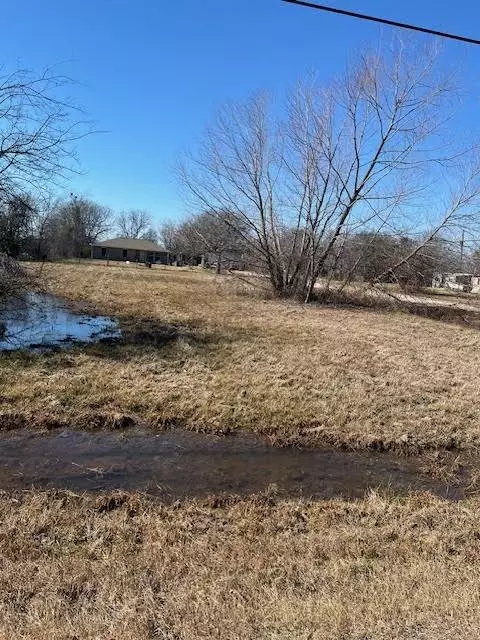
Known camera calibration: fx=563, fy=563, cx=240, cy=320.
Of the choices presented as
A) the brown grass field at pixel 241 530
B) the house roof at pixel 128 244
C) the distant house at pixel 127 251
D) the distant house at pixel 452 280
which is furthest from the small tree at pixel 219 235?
the house roof at pixel 128 244

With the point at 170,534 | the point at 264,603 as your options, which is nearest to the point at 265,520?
the point at 170,534

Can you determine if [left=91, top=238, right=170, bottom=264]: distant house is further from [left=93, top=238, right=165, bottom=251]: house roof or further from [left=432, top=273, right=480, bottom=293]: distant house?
[left=432, top=273, right=480, bottom=293]: distant house

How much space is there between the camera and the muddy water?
5.32 m

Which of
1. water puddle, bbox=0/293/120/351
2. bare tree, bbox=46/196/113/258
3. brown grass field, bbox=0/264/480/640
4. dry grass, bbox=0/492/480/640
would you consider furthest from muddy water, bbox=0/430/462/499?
bare tree, bbox=46/196/113/258

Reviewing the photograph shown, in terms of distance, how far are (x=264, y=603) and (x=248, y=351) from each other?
26.2 feet

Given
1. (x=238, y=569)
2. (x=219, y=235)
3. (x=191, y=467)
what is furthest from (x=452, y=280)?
(x=238, y=569)

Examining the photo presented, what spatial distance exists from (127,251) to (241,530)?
9310 centimetres

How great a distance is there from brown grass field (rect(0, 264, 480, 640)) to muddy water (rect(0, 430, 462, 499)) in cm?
31

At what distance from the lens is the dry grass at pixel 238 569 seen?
2.91m

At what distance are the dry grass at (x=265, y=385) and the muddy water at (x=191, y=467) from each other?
0.40 metres

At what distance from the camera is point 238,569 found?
3742mm

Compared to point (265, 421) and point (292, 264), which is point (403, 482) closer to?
point (265, 421)

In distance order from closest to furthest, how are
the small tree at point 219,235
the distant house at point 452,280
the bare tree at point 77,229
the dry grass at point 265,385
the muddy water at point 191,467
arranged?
the muddy water at point 191,467 < the dry grass at point 265,385 < the small tree at point 219,235 < the distant house at point 452,280 < the bare tree at point 77,229

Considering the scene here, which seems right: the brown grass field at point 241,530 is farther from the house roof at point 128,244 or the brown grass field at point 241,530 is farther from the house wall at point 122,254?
the house roof at point 128,244
